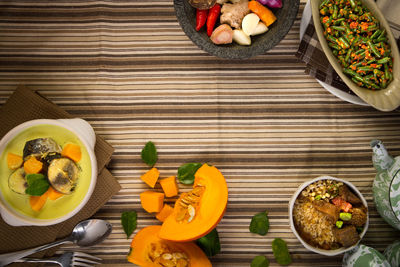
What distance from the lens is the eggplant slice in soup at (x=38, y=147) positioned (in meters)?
0.87

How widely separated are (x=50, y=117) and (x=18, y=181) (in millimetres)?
240

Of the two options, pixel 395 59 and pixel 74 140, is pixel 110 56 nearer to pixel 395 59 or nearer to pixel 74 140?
pixel 74 140

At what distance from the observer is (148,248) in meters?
0.98

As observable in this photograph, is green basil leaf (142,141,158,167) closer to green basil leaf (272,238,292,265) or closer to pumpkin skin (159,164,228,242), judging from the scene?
pumpkin skin (159,164,228,242)

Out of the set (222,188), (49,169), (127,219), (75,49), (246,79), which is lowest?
(127,219)

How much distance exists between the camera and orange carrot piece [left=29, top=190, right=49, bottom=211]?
0.89 m

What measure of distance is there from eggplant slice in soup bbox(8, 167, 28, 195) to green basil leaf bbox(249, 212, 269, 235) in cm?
66

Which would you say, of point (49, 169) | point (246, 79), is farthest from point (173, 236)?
point (246, 79)

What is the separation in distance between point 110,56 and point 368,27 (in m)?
0.78

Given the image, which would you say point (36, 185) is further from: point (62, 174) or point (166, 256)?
point (166, 256)

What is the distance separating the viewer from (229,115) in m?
1.09

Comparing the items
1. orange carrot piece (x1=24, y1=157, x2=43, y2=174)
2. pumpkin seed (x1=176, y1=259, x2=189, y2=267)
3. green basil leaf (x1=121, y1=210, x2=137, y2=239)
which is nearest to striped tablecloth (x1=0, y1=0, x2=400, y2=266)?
green basil leaf (x1=121, y1=210, x2=137, y2=239)

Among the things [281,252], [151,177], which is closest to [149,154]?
[151,177]

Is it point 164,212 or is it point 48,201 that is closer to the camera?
point 48,201
